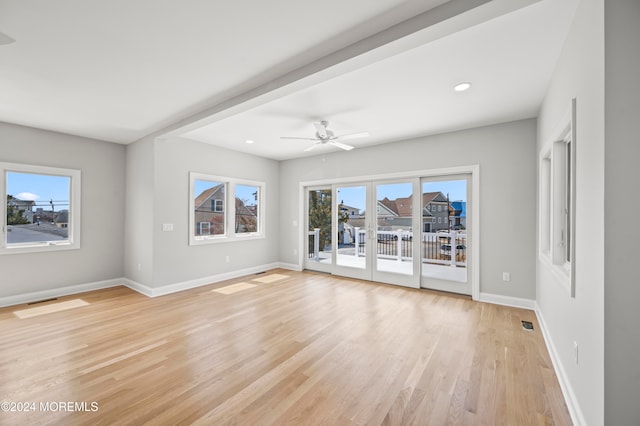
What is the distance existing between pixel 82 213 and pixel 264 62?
452cm

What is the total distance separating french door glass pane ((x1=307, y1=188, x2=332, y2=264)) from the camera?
6.24 meters

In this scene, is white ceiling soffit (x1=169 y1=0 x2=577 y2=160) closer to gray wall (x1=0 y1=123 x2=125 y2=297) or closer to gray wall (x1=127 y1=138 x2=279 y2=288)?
gray wall (x1=127 y1=138 x2=279 y2=288)

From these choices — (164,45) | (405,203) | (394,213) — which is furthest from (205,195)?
(405,203)

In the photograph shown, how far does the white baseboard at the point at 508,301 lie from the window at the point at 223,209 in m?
4.58

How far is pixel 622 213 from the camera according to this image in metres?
1.32

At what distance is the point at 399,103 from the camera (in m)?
3.38

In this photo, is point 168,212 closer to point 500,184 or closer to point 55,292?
point 55,292

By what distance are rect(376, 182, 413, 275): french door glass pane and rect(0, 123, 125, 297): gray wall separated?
16.4 ft

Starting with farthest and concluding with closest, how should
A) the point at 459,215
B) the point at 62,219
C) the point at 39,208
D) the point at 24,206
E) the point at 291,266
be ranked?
1. the point at 291,266
2. the point at 62,219
3. the point at 459,215
4. the point at 39,208
5. the point at 24,206

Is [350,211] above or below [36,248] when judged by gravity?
above

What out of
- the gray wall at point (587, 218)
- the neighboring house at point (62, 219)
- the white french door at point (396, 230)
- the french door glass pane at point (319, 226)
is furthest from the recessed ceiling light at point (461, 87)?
the neighboring house at point (62, 219)

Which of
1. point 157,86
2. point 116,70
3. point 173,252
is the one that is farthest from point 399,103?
point 173,252

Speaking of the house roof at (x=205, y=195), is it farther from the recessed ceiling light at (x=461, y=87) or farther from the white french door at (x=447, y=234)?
the recessed ceiling light at (x=461, y=87)

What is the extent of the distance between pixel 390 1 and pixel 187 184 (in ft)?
14.5
